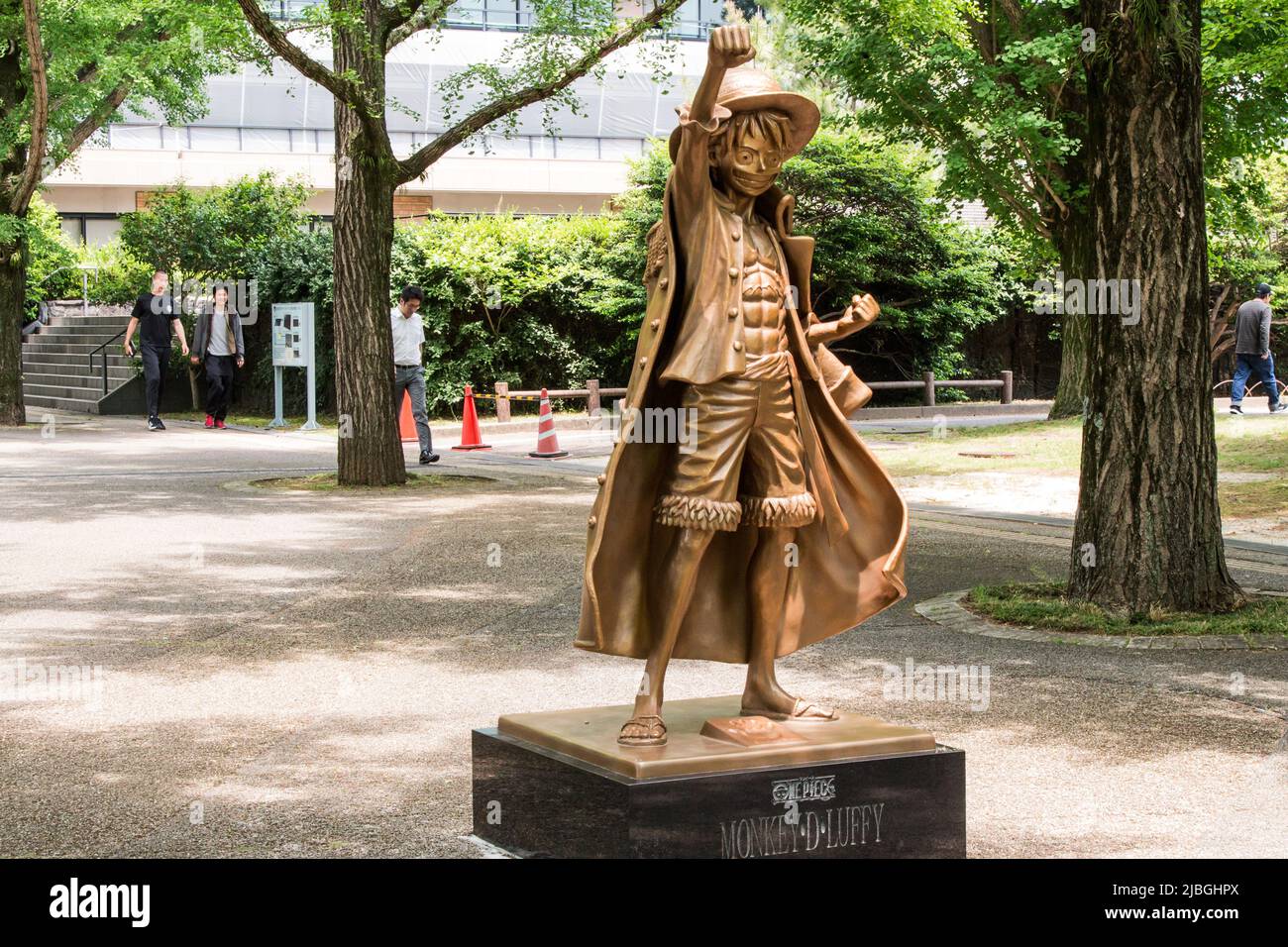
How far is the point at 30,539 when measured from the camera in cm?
1155

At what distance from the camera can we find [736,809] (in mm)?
4230

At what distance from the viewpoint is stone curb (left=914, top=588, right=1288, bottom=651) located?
774 centimetres

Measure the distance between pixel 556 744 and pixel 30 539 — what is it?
8259 millimetres

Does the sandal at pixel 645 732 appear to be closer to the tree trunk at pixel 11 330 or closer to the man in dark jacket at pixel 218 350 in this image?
the man in dark jacket at pixel 218 350

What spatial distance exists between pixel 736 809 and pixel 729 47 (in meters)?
2.10

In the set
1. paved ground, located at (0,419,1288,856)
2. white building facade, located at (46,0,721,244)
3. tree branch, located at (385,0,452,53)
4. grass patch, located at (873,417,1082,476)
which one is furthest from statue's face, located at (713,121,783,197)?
white building facade, located at (46,0,721,244)

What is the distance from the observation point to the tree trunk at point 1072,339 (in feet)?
65.9

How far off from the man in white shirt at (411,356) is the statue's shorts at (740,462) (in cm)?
1285

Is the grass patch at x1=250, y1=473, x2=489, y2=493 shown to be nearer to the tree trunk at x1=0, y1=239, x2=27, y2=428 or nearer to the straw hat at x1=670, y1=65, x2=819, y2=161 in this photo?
the tree trunk at x1=0, y1=239, x2=27, y2=428

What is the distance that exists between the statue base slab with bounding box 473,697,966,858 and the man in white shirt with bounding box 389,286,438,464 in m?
12.9

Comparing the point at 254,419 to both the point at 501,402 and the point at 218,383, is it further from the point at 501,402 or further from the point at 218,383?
the point at 501,402

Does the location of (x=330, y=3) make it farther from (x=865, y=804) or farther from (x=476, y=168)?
(x=476, y=168)

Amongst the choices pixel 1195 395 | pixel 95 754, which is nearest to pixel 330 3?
pixel 1195 395

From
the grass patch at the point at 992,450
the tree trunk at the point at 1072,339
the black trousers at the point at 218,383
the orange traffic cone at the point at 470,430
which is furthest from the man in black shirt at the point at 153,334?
the tree trunk at the point at 1072,339
